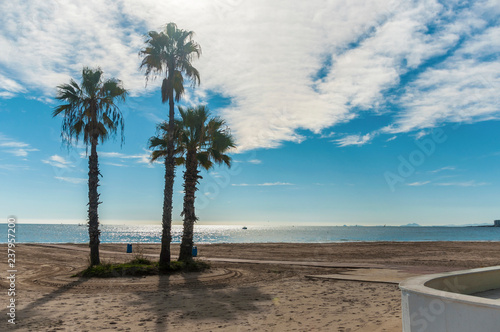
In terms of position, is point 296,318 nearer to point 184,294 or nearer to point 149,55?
point 184,294

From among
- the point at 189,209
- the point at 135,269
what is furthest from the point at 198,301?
the point at 189,209

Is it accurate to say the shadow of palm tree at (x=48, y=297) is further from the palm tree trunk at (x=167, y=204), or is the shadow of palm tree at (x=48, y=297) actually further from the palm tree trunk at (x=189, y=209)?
the palm tree trunk at (x=189, y=209)

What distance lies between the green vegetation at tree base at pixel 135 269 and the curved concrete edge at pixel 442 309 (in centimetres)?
1412

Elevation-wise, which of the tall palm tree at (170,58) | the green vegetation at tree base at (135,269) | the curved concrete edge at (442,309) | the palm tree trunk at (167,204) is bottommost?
the green vegetation at tree base at (135,269)

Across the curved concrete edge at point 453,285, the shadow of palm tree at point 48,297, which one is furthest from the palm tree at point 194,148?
the curved concrete edge at point 453,285

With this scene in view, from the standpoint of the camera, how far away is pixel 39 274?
17812 millimetres

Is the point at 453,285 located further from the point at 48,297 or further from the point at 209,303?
the point at 48,297

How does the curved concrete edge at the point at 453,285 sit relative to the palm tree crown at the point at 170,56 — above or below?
Answer: below

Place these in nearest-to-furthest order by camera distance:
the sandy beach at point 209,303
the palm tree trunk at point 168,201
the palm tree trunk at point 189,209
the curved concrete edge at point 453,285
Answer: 1. the curved concrete edge at point 453,285
2. the sandy beach at point 209,303
3. the palm tree trunk at point 168,201
4. the palm tree trunk at point 189,209

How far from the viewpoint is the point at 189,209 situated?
19922mm

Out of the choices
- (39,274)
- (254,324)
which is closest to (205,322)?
(254,324)

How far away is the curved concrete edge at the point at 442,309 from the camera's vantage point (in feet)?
13.5

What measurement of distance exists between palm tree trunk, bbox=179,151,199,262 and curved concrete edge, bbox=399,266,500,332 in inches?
598

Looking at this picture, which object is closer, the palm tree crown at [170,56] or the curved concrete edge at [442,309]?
the curved concrete edge at [442,309]
